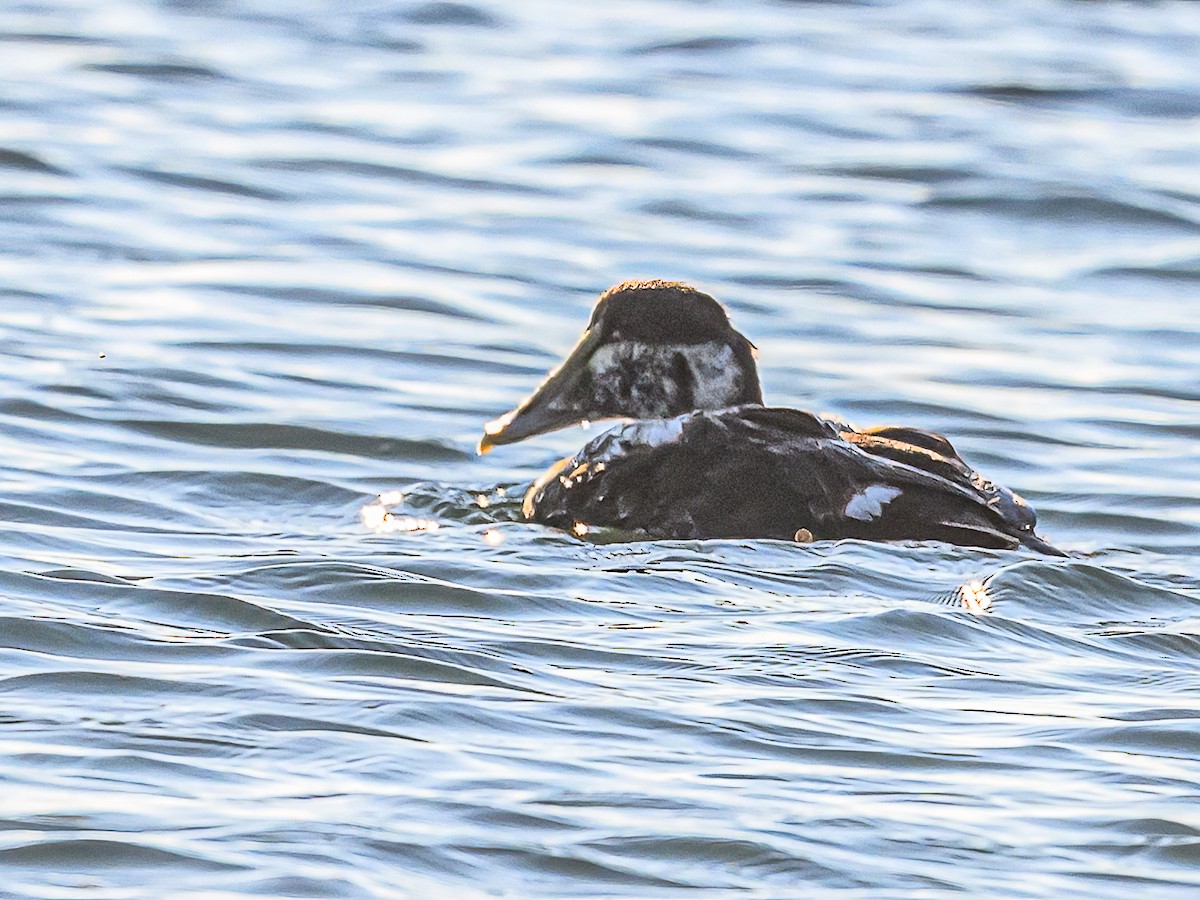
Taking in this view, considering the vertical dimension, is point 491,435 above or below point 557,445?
above

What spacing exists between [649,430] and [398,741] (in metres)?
2.29

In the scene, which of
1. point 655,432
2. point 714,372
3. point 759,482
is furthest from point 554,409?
point 759,482

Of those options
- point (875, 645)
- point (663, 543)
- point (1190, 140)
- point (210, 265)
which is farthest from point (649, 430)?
point (1190, 140)

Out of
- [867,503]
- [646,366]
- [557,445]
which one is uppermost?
[646,366]

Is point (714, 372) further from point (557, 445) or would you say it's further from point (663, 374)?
point (557, 445)

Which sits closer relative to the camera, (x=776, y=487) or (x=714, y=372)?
(x=776, y=487)

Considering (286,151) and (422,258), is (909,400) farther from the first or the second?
(286,151)

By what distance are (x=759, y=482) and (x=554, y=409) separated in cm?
131

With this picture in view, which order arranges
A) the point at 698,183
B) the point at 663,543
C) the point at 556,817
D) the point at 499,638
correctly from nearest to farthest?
the point at 556,817
the point at 499,638
the point at 663,543
the point at 698,183

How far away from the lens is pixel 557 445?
9.77 meters

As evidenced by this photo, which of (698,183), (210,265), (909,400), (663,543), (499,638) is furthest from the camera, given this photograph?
(698,183)

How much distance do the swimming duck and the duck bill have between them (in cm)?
38

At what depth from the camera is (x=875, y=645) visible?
6.41 metres

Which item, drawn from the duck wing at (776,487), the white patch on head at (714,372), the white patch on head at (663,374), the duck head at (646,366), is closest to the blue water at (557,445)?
the duck wing at (776,487)
